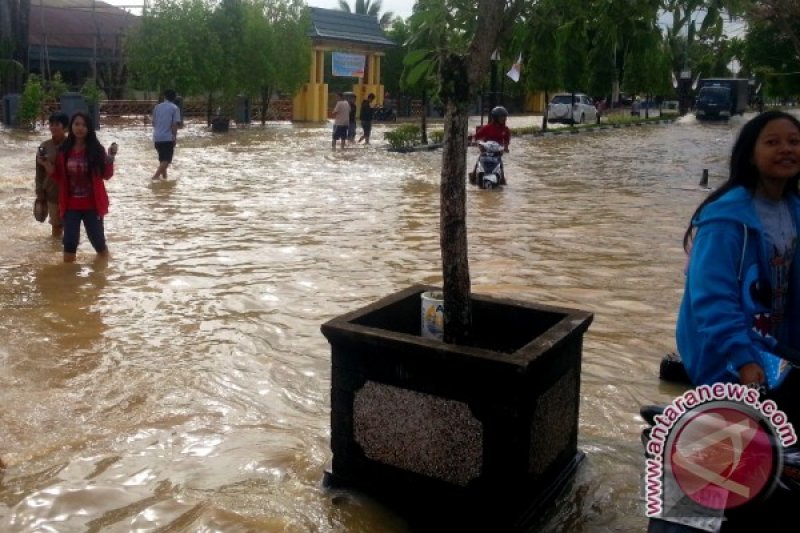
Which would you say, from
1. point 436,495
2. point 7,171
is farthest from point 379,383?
point 7,171

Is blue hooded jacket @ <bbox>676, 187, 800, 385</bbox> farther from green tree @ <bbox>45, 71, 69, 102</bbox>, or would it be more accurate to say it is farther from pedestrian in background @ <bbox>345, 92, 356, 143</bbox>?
green tree @ <bbox>45, 71, 69, 102</bbox>

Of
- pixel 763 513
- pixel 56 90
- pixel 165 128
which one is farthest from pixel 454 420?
pixel 56 90

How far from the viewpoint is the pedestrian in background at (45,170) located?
8555 millimetres

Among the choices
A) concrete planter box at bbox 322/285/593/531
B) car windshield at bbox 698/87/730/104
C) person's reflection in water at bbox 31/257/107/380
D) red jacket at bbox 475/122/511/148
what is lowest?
person's reflection in water at bbox 31/257/107/380

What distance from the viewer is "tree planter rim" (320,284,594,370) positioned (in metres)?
3.21

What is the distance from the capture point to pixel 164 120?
15.4 m

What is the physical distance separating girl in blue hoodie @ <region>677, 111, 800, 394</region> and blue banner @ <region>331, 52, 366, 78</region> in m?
41.1

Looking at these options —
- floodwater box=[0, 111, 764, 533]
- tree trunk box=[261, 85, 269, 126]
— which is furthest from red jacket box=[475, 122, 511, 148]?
tree trunk box=[261, 85, 269, 126]

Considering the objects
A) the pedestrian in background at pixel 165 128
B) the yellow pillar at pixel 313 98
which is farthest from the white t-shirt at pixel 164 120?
the yellow pillar at pixel 313 98

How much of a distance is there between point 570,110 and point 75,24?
76.1 ft

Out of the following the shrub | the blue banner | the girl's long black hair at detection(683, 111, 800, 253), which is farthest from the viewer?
the blue banner

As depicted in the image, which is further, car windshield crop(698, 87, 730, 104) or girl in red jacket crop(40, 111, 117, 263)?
car windshield crop(698, 87, 730, 104)

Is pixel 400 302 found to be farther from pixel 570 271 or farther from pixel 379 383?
pixel 570 271

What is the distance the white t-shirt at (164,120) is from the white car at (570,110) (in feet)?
95.8
